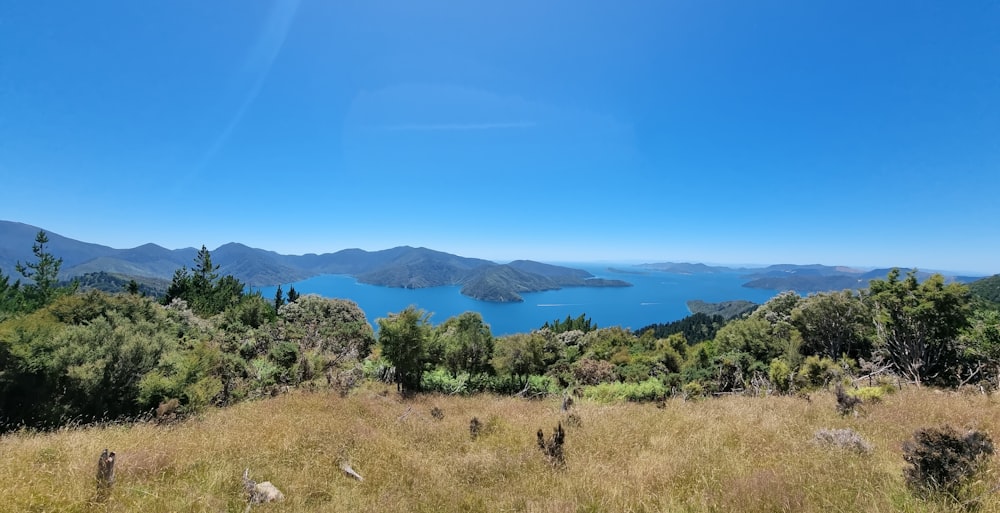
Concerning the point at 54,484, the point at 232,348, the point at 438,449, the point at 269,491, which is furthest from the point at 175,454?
the point at 232,348

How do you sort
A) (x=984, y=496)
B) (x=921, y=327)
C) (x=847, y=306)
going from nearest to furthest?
(x=984, y=496) → (x=921, y=327) → (x=847, y=306)

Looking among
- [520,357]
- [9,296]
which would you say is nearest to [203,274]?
[9,296]

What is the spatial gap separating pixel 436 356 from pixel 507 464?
13772 mm

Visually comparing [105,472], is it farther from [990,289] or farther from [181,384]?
[990,289]

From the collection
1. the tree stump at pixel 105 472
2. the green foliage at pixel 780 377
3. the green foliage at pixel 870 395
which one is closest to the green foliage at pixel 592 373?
the green foliage at pixel 780 377

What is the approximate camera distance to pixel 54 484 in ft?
13.6

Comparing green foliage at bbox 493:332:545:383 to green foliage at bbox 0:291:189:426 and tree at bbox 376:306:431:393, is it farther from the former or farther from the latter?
green foliage at bbox 0:291:189:426

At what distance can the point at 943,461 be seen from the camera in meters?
3.71

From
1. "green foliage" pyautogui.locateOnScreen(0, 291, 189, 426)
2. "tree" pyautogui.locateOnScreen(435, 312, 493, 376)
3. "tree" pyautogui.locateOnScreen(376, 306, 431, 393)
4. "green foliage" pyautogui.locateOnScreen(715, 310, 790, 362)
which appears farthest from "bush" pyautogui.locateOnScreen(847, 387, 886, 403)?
"green foliage" pyautogui.locateOnScreen(0, 291, 189, 426)

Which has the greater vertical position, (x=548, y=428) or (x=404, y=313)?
(x=404, y=313)

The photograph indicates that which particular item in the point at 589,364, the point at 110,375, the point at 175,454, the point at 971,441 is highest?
the point at 971,441

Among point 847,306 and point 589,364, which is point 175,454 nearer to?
point 589,364

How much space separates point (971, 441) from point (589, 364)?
778 inches

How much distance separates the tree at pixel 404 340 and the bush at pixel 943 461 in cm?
1482
